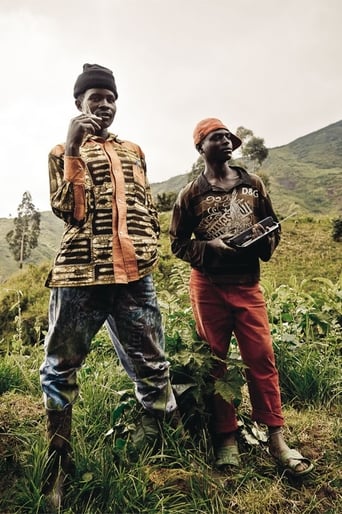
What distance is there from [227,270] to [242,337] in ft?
1.32

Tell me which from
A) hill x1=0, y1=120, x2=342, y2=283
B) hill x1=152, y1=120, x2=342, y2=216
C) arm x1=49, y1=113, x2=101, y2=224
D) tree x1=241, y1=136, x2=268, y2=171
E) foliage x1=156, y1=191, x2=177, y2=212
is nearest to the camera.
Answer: arm x1=49, y1=113, x2=101, y2=224

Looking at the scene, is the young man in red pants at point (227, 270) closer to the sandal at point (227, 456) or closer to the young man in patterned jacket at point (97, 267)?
the sandal at point (227, 456)

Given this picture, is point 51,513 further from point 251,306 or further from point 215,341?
point 251,306

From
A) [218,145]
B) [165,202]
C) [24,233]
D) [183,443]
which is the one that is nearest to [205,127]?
[218,145]

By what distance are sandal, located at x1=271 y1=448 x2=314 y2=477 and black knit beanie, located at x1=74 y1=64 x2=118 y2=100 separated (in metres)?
2.21

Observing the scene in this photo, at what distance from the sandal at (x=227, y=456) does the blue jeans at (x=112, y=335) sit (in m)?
0.39

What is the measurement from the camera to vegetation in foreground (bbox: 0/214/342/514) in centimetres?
206

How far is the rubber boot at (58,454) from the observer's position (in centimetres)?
202

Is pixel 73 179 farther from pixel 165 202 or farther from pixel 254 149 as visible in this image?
pixel 254 149

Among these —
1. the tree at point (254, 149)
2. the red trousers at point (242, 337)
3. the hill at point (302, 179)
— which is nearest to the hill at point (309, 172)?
the hill at point (302, 179)

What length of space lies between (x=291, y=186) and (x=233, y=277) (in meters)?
127

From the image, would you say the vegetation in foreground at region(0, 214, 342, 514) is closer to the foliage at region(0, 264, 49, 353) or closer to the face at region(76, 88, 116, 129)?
the face at region(76, 88, 116, 129)

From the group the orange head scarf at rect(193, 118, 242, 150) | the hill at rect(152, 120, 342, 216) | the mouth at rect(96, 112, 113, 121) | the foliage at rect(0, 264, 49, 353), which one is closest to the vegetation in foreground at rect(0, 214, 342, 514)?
the orange head scarf at rect(193, 118, 242, 150)

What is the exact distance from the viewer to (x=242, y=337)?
247 centimetres
